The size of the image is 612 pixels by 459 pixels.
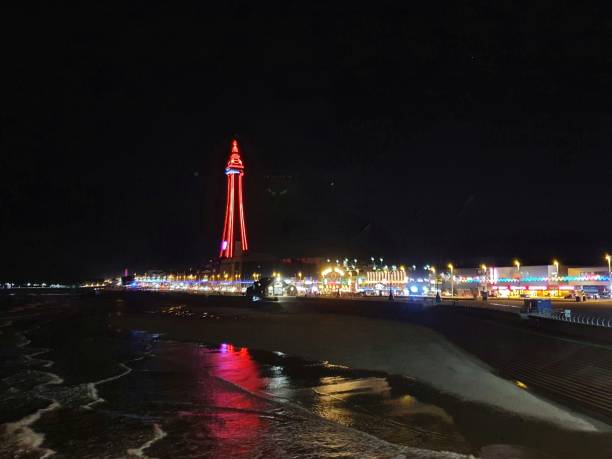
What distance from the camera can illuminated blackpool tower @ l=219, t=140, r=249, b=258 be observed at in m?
186

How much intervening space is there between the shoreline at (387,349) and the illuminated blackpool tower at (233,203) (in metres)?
131

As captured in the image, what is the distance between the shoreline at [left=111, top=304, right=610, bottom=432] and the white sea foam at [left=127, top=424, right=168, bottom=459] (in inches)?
357

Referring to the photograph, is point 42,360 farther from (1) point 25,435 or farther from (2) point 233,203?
(2) point 233,203

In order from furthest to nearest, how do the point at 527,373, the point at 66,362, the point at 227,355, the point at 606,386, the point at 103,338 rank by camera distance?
the point at 103,338, the point at 227,355, the point at 66,362, the point at 527,373, the point at 606,386

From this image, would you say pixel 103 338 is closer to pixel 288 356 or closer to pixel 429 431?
pixel 288 356

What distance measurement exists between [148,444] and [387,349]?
1798cm

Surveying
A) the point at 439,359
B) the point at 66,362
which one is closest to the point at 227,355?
the point at 66,362

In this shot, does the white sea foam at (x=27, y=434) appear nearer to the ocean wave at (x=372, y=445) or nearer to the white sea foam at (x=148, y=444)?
the white sea foam at (x=148, y=444)

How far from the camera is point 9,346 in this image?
3434 centimetres


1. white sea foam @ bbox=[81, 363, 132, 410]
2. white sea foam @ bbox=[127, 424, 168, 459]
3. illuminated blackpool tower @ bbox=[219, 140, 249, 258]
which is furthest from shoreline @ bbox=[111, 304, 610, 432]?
illuminated blackpool tower @ bbox=[219, 140, 249, 258]

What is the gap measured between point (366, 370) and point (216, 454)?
39.3ft

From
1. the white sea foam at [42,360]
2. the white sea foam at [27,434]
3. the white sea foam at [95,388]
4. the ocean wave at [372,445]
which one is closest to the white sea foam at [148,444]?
the white sea foam at [27,434]

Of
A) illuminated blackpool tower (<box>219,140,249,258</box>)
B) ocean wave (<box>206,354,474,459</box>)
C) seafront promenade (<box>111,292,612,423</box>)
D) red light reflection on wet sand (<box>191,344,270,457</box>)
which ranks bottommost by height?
red light reflection on wet sand (<box>191,344,270,457</box>)

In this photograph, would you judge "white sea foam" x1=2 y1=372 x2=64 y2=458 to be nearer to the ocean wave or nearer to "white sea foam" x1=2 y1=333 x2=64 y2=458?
"white sea foam" x1=2 y1=333 x2=64 y2=458
